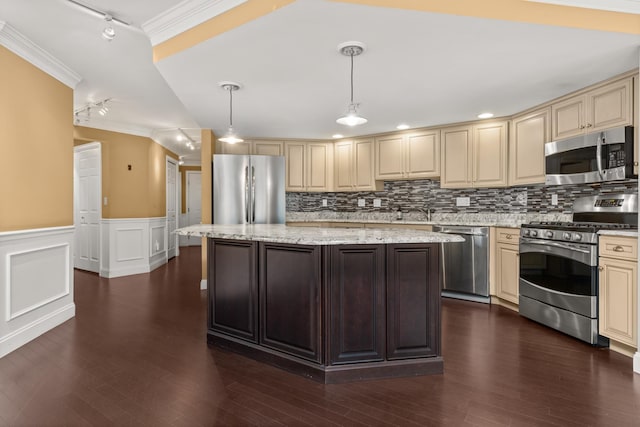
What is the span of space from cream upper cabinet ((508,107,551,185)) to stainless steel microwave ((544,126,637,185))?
6.8 inches

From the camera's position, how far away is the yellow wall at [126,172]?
18.9 ft

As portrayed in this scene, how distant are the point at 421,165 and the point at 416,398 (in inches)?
139

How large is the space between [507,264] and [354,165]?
2655 mm

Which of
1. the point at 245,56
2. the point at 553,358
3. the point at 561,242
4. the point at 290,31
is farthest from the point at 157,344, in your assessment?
the point at 561,242

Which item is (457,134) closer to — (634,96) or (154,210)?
(634,96)

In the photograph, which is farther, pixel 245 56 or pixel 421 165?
pixel 421 165

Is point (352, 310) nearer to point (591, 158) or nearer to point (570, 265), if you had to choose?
point (570, 265)

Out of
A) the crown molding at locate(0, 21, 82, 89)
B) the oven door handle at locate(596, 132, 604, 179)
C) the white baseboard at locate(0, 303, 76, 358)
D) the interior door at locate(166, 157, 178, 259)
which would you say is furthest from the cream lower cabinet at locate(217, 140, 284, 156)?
the oven door handle at locate(596, 132, 604, 179)

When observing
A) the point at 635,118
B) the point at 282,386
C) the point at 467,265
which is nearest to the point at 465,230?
the point at 467,265

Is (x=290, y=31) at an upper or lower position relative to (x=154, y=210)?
upper

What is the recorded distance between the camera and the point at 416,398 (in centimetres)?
212

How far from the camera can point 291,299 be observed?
2490mm

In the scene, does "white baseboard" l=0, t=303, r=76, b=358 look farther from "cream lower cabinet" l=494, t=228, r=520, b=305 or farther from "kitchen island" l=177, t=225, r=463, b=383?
"cream lower cabinet" l=494, t=228, r=520, b=305

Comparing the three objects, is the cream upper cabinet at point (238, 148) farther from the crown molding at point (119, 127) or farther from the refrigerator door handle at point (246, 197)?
the crown molding at point (119, 127)
